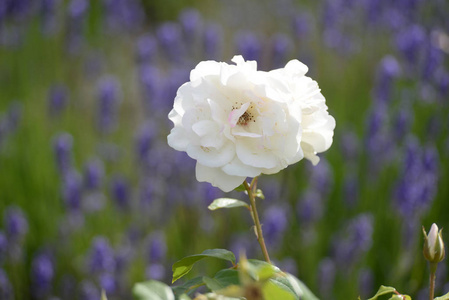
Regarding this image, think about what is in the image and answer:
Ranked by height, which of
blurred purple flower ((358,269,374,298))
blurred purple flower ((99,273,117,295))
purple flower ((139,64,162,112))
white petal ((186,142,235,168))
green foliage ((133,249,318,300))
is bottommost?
blurred purple flower ((358,269,374,298))

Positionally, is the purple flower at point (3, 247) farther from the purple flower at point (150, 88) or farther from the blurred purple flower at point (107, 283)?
the purple flower at point (150, 88)

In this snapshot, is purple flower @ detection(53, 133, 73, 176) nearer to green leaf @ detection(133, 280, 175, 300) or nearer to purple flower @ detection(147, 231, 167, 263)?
purple flower @ detection(147, 231, 167, 263)

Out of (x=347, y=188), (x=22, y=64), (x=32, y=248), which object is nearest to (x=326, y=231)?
(x=347, y=188)

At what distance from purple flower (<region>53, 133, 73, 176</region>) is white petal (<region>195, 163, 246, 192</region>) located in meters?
1.64

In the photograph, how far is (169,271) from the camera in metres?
2.22

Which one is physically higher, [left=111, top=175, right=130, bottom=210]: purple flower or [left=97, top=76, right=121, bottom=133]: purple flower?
[left=97, top=76, right=121, bottom=133]: purple flower

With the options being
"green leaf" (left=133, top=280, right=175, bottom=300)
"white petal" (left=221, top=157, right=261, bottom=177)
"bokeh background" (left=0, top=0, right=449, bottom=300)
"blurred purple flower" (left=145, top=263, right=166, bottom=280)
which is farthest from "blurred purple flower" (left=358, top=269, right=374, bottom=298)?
"green leaf" (left=133, top=280, right=175, bottom=300)

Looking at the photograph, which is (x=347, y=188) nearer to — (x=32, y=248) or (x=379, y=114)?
(x=379, y=114)

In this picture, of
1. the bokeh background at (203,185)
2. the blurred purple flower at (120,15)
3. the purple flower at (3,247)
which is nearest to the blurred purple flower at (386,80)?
the bokeh background at (203,185)

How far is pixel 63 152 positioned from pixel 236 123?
1.66 metres

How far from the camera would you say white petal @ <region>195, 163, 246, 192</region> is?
0.77 metres

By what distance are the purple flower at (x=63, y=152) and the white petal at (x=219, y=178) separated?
1.64 metres

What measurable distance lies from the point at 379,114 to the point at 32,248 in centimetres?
142

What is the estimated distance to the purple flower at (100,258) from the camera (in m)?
1.95
